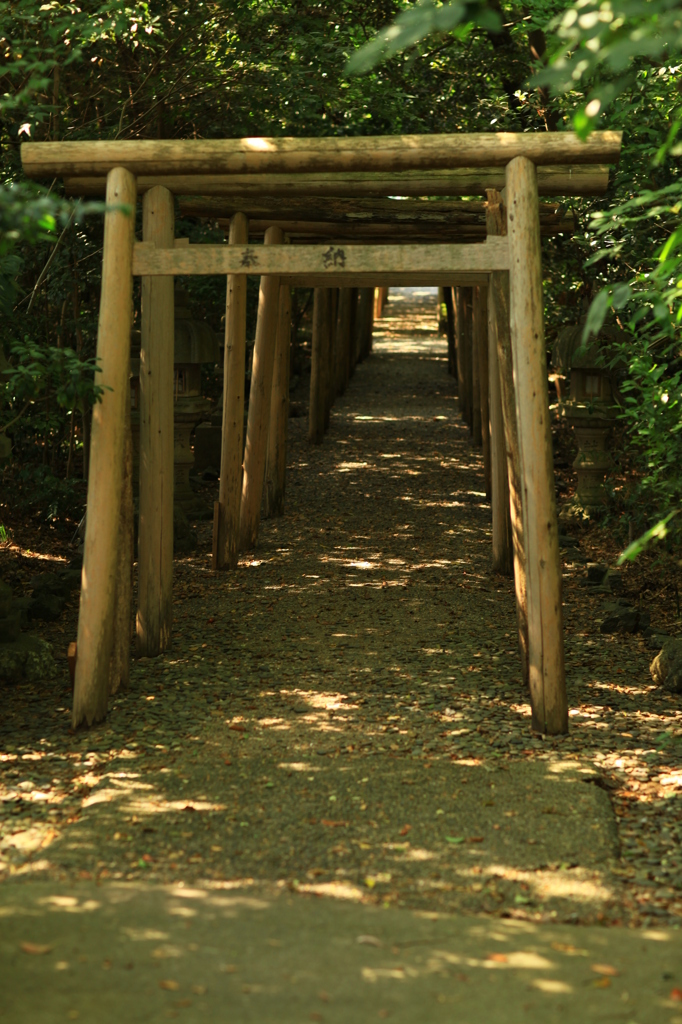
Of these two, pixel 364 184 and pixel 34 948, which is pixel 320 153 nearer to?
pixel 364 184

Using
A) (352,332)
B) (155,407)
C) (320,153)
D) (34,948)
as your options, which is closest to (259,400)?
(155,407)

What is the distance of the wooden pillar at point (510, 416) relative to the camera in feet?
17.3

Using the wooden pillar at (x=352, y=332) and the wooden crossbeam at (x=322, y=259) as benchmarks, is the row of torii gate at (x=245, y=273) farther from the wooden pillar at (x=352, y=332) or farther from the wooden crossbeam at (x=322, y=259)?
the wooden pillar at (x=352, y=332)

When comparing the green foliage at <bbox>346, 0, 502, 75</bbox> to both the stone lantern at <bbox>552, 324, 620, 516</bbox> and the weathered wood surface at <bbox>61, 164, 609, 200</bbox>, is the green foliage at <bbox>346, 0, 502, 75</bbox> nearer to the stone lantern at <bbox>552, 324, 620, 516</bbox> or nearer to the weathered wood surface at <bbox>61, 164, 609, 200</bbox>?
the weathered wood surface at <bbox>61, 164, 609, 200</bbox>

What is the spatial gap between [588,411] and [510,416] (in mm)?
3424

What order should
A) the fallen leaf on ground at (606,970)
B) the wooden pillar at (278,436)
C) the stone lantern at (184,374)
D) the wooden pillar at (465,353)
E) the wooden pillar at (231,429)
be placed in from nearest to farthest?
the fallen leaf on ground at (606,970)
the wooden pillar at (231,429)
the stone lantern at (184,374)
the wooden pillar at (278,436)
the wooden pillar at (465,353)

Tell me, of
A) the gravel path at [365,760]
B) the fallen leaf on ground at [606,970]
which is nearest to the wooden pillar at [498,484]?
the gravel path at [365,760]

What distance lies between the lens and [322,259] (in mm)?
4809

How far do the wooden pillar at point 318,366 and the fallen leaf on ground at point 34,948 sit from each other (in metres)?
9.20

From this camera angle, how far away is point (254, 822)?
391cm

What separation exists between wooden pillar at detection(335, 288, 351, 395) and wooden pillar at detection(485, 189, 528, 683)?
8.62m

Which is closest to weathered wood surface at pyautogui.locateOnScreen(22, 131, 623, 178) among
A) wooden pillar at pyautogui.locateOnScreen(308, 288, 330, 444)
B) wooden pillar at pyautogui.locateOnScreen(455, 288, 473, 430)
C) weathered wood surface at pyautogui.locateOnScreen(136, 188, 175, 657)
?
weathered wood surface at pyautogui.locateOnScreen(136, 188, 175, 657)

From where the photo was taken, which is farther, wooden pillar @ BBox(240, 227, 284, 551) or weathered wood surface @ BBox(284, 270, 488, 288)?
wooden pillar @ BBox(240, 227, 284, 551)

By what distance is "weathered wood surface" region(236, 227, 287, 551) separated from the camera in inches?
323
